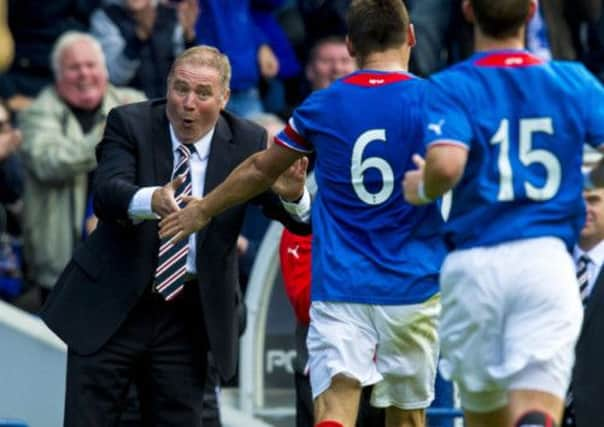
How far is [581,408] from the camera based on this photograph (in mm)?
8992

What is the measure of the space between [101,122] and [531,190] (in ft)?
17.8

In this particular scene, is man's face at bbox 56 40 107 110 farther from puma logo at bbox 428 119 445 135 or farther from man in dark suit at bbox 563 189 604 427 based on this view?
puma logo at bbox 428 119 445 135

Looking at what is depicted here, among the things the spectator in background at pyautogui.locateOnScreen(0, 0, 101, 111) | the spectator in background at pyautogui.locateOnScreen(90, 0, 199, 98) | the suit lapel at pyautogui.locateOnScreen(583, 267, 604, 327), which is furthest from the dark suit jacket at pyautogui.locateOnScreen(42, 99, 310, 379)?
the spectator in background at pyautogui.locateOnScreen(0, 0, 101, 111)

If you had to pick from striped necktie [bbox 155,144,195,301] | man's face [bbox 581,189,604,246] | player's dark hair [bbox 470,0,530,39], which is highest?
player's dark hair [bbox 470,0,530,39]

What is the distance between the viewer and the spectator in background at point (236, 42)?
1297cm

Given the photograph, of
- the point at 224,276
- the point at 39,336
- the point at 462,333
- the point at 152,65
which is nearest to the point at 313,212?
the point at 224,276

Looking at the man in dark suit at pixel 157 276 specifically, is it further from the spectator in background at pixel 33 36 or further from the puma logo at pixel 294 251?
the spectator in background at pixel 33 36

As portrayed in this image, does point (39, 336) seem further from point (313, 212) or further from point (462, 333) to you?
point (462, 333)

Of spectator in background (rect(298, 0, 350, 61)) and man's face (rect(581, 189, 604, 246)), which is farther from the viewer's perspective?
spectator in background (rect(298, 0, 350, 61))

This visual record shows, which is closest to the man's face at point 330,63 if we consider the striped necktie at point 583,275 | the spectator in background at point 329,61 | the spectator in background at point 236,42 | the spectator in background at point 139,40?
the spectator in background at point 329,61

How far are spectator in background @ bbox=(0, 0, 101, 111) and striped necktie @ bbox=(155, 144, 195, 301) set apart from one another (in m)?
4.26

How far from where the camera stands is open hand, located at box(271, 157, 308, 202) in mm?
8641

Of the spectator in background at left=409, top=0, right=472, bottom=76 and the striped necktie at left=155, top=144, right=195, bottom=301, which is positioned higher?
the spectator in background at left=409, top=0, right=472, bottom=76

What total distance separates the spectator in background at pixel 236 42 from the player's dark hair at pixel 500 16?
5.78 m
